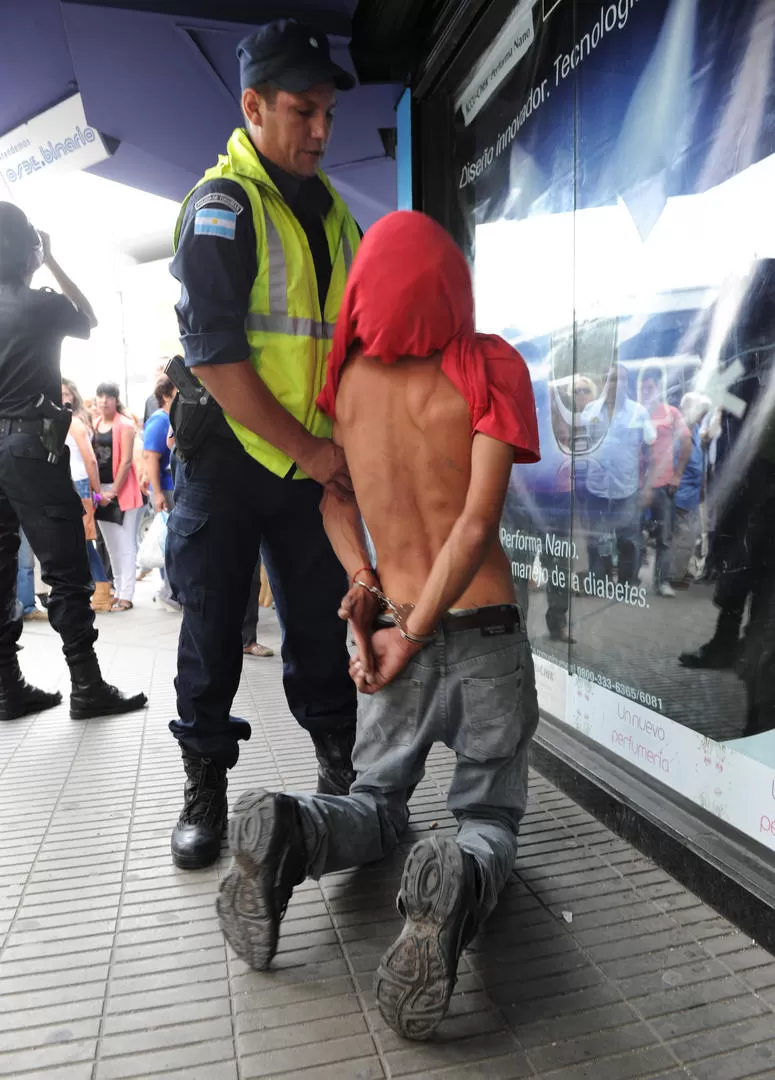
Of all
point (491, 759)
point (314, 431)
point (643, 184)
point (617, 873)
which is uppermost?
point (643, 184)

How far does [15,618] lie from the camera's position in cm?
394

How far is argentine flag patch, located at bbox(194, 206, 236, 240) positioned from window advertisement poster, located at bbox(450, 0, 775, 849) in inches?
49.1

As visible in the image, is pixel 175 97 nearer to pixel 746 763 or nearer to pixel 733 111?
pixel 733 111

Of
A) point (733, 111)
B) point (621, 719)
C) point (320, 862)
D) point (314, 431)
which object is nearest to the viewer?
point (320, 862)

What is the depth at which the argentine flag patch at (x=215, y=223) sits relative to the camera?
2.01 meters

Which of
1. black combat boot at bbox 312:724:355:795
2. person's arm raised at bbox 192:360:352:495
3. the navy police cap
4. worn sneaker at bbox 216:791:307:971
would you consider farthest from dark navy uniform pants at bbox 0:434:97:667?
worn sneaker at bbox 216:791:307:971

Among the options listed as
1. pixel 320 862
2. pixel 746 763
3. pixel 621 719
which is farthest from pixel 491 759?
pixel 621 719

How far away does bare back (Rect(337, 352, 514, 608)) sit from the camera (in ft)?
5.79

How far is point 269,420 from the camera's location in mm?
2092

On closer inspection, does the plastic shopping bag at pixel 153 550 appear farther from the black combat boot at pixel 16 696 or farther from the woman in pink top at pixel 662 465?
the woman in pink top at pixel 662 465

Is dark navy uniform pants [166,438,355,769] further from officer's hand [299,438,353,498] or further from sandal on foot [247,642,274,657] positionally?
sandal on foot [247,642,274,657]

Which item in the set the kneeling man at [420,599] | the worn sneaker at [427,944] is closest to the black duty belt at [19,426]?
the kneeling man at [420,599]

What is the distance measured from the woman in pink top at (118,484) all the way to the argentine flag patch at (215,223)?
5357mm

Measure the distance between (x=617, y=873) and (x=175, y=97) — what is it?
5.04 meters
